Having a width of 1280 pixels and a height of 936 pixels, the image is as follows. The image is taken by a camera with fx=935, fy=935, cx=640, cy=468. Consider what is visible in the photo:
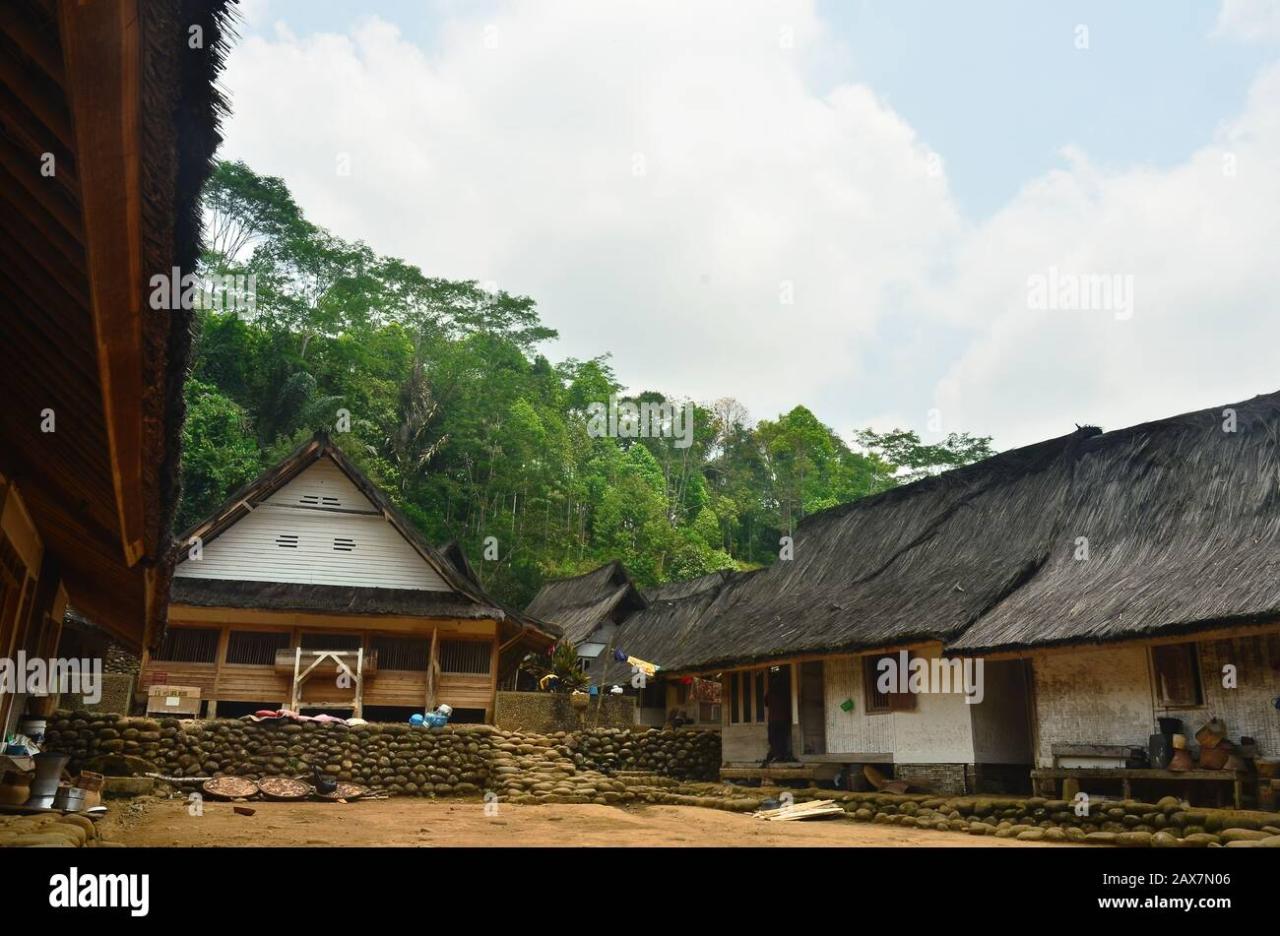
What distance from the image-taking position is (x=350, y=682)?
1827 cm

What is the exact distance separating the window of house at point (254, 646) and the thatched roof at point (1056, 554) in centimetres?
810

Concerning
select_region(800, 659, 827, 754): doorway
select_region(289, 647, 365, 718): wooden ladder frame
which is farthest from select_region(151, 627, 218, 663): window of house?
select_region(800, 659, 827, 754): doorway

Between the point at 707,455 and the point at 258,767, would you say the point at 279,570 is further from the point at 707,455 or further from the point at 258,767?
the point at 707,455

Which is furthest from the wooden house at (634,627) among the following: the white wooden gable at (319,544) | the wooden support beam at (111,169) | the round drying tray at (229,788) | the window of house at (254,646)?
the wooden support beam at (111,169)

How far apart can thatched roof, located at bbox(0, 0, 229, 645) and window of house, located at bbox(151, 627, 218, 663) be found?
1355 cm

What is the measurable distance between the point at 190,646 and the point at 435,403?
25.8 meters

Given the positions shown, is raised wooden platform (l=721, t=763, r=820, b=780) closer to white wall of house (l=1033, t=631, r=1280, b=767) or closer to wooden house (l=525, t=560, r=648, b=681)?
white wall of house (l=1033, t=631, r=1280, b=767)

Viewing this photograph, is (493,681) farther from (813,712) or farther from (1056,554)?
(1056,554)

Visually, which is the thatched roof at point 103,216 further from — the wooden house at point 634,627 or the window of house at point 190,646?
the wooden house at point 634,627

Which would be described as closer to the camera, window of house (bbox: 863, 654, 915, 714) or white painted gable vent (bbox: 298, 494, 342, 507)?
window of house (bbox: 863, 654, 915, 714)

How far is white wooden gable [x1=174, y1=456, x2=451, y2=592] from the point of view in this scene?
731 inches

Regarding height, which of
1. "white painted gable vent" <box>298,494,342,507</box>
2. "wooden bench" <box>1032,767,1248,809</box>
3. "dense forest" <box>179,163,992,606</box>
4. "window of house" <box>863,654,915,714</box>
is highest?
"dense forest" <box>179,163,992,606</box>

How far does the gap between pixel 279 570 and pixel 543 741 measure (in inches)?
248
